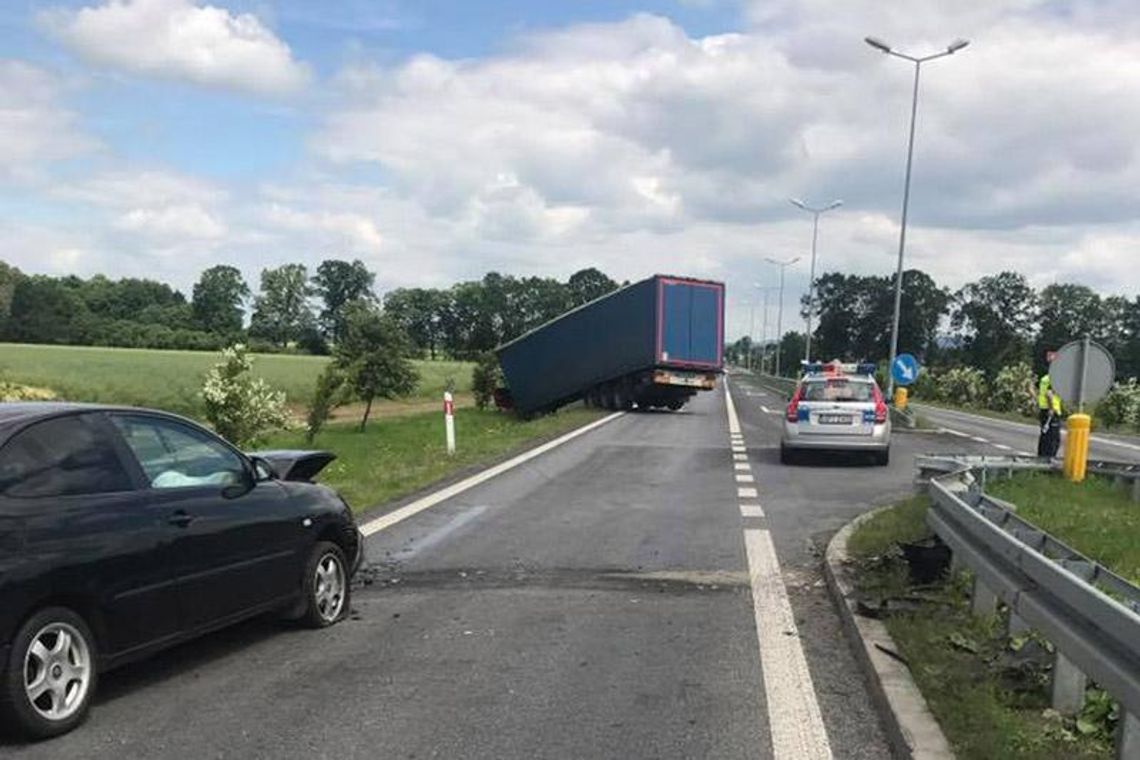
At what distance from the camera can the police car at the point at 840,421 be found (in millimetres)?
17797

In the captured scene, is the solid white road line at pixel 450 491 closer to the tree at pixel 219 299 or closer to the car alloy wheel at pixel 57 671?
the car alloy wheel at pixel 57 671

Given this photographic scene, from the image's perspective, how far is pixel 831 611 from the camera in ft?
23.4

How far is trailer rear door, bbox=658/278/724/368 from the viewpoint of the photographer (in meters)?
32.9

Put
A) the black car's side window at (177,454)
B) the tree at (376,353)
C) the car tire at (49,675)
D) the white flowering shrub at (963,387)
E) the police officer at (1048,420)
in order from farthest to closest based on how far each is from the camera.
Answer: the white flowering shrub at (963,387) < the tree at (376,353) < the police officer at (1048,420) < the black car's side window at (177,454) < the car tire at (49,675)

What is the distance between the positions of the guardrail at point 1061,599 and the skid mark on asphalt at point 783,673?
3.34ft

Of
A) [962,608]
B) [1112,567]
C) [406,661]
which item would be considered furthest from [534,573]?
[1112,567]

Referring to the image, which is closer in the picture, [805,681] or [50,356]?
[805,681]

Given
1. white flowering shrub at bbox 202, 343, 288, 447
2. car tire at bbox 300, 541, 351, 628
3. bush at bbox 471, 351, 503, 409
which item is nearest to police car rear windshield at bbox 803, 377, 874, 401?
white flowering shrub at bbox 202, 343, 288, 447

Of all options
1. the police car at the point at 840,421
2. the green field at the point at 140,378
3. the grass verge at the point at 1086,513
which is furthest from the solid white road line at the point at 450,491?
the green field at the point at 140,378

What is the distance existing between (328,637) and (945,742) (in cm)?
357

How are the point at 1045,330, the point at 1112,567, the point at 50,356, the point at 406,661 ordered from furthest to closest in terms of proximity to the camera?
the point at 1045,330 → the point at 50,356 → the point at 1112,567 → the point at 406,661

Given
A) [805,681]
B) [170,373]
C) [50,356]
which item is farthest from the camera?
[50,356]

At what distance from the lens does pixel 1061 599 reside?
176 inches

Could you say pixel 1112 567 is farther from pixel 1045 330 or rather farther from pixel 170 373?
pixel 1045 330
